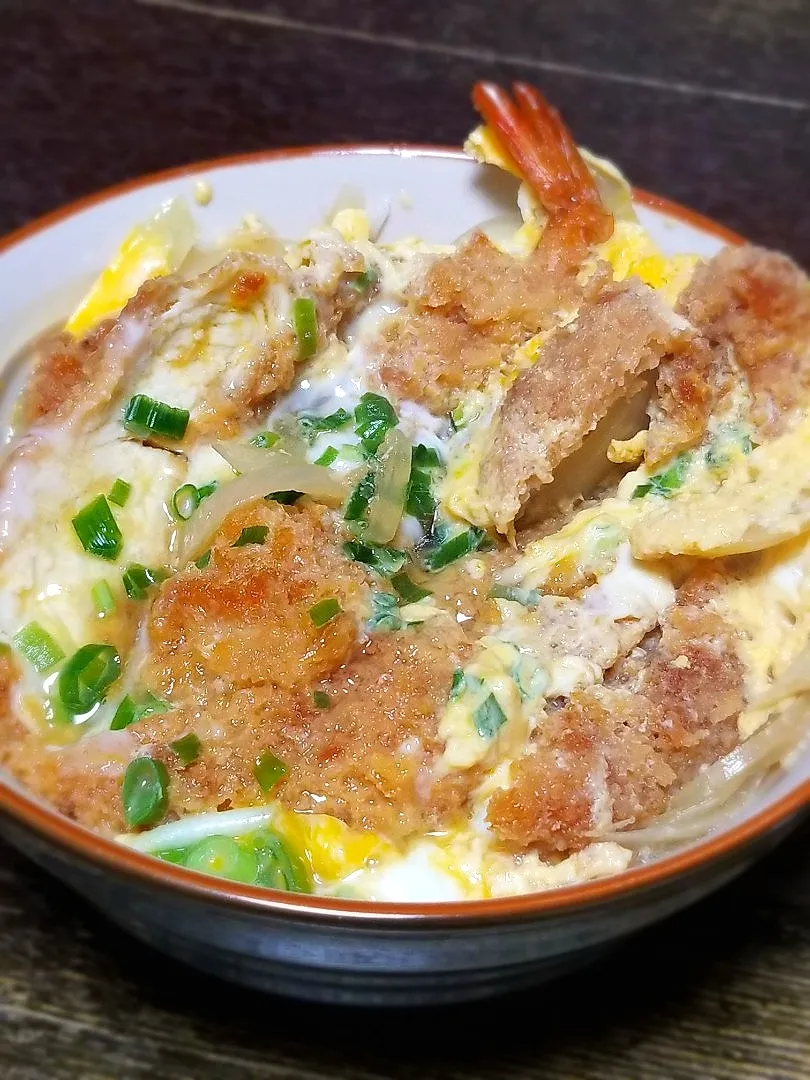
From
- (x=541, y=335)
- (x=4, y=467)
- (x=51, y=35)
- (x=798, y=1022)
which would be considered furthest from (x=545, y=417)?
(x=51, y=35)

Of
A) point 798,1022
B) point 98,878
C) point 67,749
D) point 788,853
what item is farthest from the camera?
point 788,853

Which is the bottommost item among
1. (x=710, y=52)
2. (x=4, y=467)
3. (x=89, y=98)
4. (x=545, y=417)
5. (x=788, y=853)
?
(x=788, y=853)

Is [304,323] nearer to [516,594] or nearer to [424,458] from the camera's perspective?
[424,458]

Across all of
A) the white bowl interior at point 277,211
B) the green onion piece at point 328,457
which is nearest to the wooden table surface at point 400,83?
the white bowl interior at point 277,211

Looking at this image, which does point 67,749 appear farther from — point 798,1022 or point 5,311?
point 798,1022

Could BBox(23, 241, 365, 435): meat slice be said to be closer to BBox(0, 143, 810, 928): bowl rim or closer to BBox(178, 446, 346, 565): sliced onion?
BBox(178, 446, 346, 565): sliced onion

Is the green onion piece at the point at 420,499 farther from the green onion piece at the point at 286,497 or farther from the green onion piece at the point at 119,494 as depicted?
the green onion piece at the point at 119,494

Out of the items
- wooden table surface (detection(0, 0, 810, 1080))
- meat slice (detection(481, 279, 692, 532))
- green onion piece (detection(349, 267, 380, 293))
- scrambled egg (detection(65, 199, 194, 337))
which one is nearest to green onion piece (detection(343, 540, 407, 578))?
meat slice (detection(481, 279, 692, 532))
